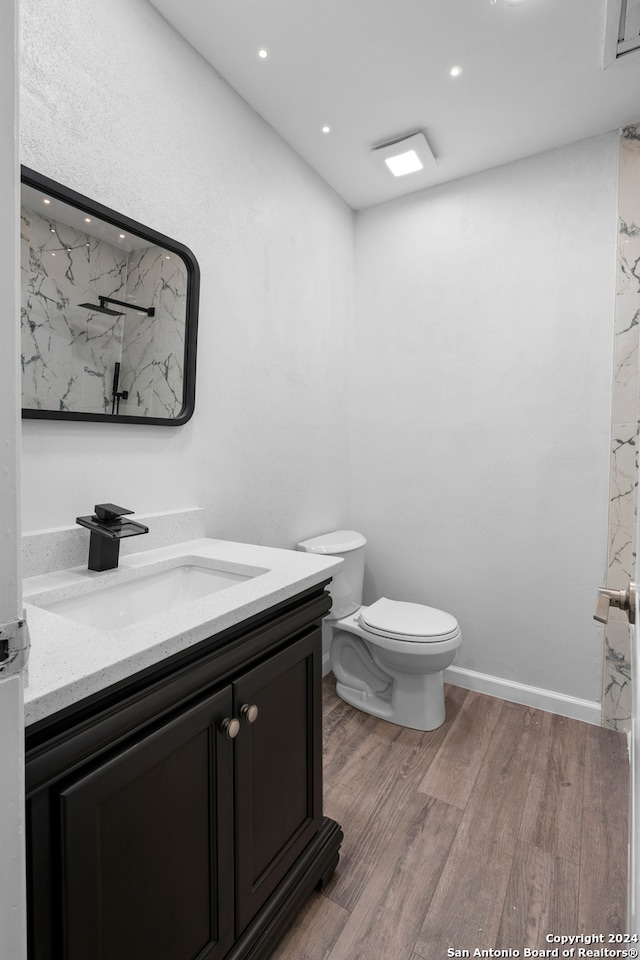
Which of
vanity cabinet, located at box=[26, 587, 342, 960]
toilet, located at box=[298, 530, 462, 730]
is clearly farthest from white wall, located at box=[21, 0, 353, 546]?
vanity cabinet, located at box=[26, 587, 342, 960]

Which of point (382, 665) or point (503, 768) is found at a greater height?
point (382, 665)

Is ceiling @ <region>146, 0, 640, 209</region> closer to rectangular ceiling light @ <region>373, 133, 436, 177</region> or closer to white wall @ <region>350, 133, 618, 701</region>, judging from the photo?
rectangular ceiling light @ <region>373, 133, 436, 177</region>

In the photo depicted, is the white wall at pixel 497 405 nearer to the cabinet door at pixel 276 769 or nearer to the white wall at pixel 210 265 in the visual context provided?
the white wall at pixel 210 265

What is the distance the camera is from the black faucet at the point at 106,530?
4.04 ft

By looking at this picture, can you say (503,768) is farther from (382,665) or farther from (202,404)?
(202,404)

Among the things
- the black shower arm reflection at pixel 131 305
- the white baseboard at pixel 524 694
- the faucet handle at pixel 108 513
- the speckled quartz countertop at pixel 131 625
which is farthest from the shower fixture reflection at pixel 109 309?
the white baseboard at pixel 524 694

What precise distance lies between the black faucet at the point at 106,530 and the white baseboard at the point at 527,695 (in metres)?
1.89

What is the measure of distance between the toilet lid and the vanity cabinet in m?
0.79

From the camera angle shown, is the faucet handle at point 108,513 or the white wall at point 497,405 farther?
the white wall at point 497,405

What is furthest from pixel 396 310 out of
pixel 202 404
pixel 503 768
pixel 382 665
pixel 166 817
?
pixel 166 817

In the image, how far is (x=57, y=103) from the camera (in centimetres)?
121

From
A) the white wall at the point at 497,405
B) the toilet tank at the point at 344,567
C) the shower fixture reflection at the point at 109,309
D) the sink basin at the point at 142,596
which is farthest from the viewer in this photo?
the toilet tank at the point at 344,567

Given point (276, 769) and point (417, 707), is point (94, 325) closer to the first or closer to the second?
point (276, 769)

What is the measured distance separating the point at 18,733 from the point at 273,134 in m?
2.33
